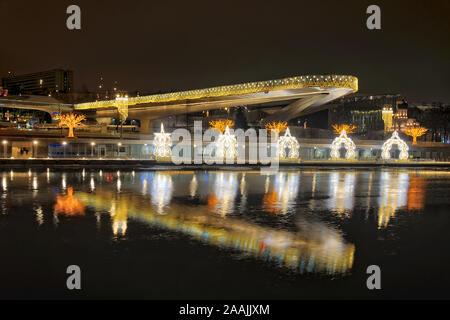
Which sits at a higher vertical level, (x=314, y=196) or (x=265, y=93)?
(x=265, y=93)

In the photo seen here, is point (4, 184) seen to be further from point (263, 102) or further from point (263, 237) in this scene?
point (263, 102)

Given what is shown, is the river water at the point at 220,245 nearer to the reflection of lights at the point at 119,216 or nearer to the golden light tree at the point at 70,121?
the reflection of lights at the point at 119,216

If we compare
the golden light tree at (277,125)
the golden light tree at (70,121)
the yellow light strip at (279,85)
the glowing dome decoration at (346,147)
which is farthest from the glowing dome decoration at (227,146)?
the golden light tree at (277,125)

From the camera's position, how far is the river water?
18.9 feet

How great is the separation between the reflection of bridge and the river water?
36.7m

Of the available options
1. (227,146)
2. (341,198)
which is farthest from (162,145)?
(341,198)

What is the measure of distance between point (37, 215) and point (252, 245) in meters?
5.71

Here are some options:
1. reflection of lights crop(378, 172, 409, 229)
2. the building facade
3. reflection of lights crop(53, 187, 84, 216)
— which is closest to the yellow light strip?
reflection of lights crop(378, 172, 409, 229)

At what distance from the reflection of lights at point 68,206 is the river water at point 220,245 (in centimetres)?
3

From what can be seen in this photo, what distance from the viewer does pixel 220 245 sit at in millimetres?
7797

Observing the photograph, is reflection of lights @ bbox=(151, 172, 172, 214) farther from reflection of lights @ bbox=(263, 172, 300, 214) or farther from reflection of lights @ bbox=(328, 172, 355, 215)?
reflection of lights @ bbox=(328, 172, 355, 215)
